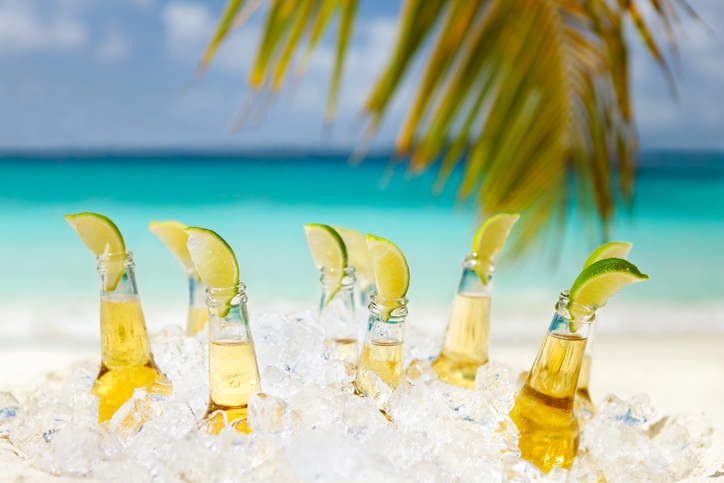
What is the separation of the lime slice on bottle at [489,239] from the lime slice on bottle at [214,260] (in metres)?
0.44

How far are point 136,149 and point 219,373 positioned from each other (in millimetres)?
16166

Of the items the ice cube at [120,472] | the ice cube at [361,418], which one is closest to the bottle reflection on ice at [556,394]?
the ice cube at [361,418]

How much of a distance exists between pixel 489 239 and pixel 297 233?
866 cm

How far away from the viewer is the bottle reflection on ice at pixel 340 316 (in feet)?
3.24

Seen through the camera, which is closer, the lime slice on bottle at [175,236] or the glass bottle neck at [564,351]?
the glass bottle neck at [564,351]

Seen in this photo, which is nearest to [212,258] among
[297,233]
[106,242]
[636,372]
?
[106,242]

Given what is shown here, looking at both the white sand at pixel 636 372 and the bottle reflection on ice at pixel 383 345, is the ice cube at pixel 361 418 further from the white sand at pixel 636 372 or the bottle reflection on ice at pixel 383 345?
the white sand at pixel 636 372

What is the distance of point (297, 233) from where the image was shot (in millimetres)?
9492

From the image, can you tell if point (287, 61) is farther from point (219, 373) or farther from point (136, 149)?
point (136, 149)

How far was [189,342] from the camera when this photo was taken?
3.22 feet

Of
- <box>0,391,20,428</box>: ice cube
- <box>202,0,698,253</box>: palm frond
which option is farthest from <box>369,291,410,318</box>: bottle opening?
<box>202,0,698,253</box>: palm frond

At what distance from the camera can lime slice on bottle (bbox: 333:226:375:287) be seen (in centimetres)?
106

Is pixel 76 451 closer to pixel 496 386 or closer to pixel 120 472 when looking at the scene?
pixel 120 472

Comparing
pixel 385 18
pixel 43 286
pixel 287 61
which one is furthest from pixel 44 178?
pixel 287 61
